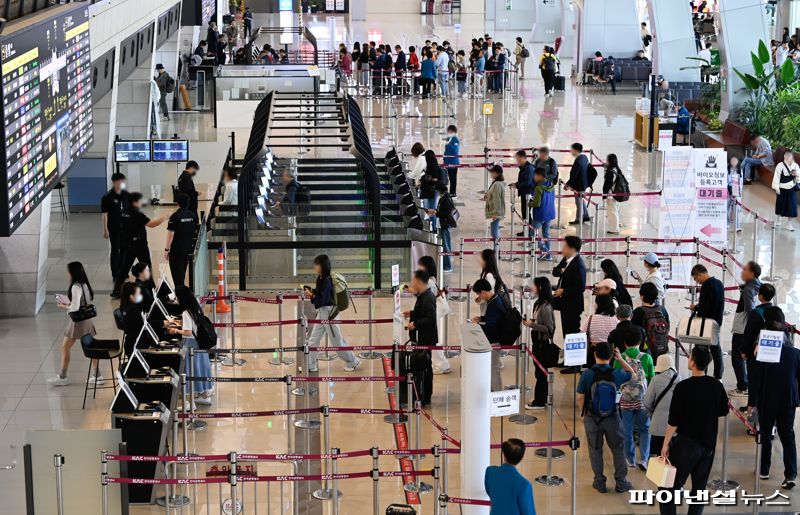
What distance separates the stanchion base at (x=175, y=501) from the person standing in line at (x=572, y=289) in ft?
14.8

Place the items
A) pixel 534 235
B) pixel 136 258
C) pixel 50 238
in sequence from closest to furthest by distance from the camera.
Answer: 1. pixel 136 258
2. pixel 534 235
3. pixel 50 238

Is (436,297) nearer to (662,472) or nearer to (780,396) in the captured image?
(780,396)

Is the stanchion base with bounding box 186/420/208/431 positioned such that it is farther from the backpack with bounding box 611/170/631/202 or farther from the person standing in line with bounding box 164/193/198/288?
the backpack with bounding box 611/170/631/202

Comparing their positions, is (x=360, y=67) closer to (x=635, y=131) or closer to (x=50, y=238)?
(x=635, y=131)

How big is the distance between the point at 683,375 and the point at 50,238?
37.2 feet

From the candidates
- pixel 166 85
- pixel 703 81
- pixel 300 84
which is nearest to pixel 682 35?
pixel 703 81

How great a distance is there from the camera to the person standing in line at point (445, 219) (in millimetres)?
16984

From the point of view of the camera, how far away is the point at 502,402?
8766 mm

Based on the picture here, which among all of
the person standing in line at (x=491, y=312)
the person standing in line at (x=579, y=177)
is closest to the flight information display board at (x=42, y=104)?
the person standing in line at (x=491, y=312)

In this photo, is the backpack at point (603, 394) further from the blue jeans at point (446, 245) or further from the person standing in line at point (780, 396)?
the blue jeans at point (446, 245)

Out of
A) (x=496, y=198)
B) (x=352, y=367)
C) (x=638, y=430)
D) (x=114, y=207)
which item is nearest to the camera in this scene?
(x=638, y=430)

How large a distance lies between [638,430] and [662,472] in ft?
5.93

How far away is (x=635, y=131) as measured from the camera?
92.2 feet

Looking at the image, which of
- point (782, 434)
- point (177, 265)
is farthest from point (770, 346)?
point (177, 265)
